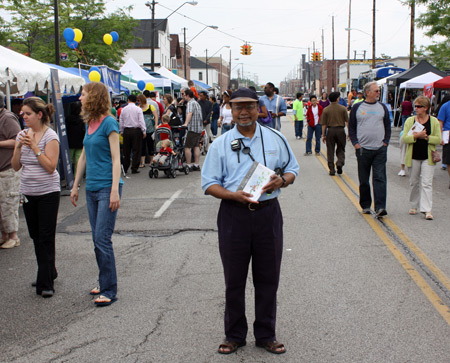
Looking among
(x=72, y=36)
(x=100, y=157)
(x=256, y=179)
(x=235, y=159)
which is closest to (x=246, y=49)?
(x=72, y=36)

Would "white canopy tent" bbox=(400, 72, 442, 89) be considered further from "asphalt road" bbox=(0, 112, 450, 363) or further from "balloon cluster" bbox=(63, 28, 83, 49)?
"asphalt road" bbox=(0, 112, 450, 363)

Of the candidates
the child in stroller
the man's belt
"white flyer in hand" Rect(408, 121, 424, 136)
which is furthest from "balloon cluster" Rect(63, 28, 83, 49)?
the man's belt

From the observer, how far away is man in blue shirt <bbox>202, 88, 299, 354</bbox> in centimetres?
388

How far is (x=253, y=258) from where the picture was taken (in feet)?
13.2

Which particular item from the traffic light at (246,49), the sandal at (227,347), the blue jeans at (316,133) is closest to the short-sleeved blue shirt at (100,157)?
the sandal at (227,347)

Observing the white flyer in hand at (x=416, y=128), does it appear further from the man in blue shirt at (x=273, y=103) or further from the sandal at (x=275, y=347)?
the sandal at (x=275, y=347)

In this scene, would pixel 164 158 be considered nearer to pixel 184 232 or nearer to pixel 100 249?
pixel 184 232

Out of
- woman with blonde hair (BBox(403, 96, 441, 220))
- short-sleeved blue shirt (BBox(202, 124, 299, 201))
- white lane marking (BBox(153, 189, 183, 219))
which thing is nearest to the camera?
short-sleeved blue shirt (BBox(202, 124, 299, 201))

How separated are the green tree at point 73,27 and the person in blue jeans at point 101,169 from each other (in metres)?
33.5

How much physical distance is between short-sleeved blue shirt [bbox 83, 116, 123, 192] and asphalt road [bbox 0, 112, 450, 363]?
42.9 inches

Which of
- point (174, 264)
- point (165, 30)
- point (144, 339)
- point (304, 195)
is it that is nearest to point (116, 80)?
point (304, 195)

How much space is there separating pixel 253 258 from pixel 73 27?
37911 mm

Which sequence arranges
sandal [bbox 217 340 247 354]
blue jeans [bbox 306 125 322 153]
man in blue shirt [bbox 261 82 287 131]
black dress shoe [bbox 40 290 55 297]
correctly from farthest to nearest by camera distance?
blue jeans [bbox 306 125 322 153] → man in blue shirt [bbox 261 82 287 131] → black dress shoe [bbox 40 290 55 297] → sandal [bbox 217 340 247 354]

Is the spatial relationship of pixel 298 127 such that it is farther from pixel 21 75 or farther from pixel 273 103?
pixel 21 75
